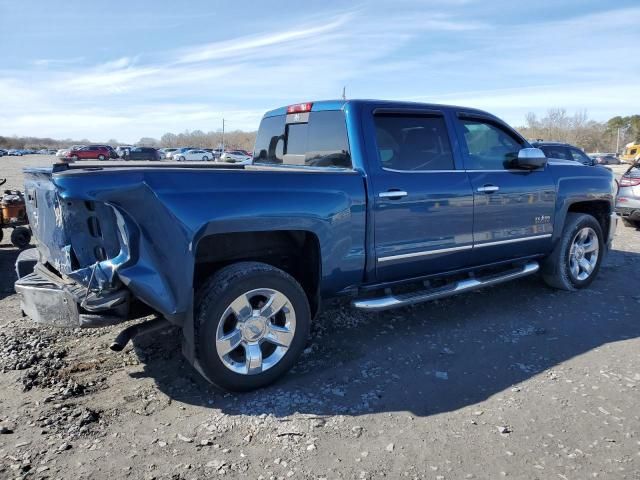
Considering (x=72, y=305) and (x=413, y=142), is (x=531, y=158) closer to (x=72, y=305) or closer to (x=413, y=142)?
(x=413, y=142)

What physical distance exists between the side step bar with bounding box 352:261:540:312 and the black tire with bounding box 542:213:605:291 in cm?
37

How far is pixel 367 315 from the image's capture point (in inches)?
192

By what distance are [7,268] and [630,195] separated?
35.6 feet

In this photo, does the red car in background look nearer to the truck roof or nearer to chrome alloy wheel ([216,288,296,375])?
the truck roof

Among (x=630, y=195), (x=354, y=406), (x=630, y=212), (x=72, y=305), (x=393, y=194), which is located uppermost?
(x=393, y=194)

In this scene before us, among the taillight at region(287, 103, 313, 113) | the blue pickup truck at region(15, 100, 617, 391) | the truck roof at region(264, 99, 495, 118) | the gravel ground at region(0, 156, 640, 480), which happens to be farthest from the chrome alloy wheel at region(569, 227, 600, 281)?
the taillight at region(287, 103, 313, 113)

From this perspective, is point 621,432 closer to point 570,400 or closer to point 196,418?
point 570,400

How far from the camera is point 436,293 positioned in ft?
13.7

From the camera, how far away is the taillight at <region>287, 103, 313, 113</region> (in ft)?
14.5

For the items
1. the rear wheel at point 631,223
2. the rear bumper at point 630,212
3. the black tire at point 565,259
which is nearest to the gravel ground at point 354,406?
the black tire at point 565,259

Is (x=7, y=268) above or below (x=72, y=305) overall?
below

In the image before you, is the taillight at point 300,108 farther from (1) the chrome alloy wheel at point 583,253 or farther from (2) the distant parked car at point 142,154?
(2) the distant parked car at point 142,154

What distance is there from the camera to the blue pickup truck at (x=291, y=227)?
2949 mm

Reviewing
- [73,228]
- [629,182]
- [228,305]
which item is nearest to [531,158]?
[228,305]
